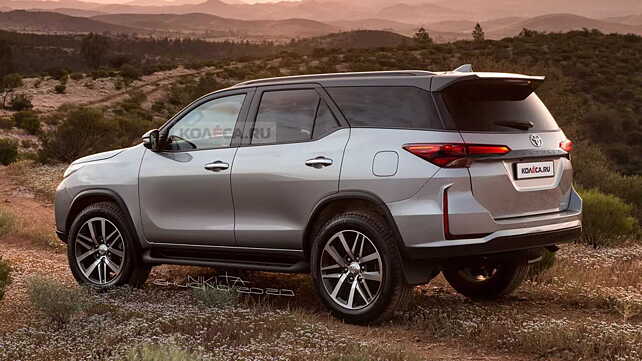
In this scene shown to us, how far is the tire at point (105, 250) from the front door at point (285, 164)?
1.37m

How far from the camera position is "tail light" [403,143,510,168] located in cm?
576

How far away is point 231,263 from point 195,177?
80 centimetres

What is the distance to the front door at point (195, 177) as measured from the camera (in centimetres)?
701

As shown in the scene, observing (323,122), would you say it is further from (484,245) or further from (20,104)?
(20,104)

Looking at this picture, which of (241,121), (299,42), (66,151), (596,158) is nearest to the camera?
(241,121)

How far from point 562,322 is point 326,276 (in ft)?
5.85

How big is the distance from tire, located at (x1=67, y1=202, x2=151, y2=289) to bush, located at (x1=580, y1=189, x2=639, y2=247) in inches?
253

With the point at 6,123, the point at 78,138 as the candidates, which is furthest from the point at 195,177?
the point at 6,123

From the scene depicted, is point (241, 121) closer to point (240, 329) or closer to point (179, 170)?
point (179, 170)

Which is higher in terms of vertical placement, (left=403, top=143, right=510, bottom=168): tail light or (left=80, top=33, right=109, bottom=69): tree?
(left=403, top=143, right=510, bottom=168): tail light

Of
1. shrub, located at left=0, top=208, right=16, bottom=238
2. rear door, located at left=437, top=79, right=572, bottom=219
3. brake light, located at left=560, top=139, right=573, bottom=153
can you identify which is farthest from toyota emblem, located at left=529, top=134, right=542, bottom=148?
shrub, located at left=0, top=208, right=16, bottom=238

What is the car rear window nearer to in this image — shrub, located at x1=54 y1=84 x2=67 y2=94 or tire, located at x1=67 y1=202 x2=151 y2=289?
tire, located at x1=67 y1=202 x2=151 y2=289

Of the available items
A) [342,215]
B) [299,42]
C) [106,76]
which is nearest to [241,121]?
[342,215]

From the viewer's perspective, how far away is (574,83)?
44.1m
